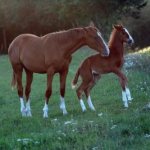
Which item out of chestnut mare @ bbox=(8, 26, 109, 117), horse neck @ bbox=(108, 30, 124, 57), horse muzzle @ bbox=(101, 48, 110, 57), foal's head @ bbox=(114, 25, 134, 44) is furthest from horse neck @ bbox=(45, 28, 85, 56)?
foal's head @ bbox=(114, 25, 134, 44)

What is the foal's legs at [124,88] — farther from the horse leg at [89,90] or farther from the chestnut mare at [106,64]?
the horse leg at [89,90]

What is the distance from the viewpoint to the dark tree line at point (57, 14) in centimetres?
4934

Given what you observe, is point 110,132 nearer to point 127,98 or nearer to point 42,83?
point 127,98

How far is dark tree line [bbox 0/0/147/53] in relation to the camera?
49.3m

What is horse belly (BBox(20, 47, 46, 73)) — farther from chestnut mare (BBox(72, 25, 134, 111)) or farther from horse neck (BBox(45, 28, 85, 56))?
chestnut mare (BBox(72, 25, 134, 111))

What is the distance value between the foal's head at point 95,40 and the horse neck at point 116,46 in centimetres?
72

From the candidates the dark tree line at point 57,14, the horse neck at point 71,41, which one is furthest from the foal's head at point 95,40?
the dark tree line at point 57,14

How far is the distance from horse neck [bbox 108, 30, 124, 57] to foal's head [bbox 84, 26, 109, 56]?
2.35 ft

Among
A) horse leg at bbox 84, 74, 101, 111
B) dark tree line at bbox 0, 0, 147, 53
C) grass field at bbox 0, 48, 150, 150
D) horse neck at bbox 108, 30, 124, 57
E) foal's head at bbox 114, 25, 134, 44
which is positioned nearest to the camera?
grass field at bbox 0, 48, 150, 150

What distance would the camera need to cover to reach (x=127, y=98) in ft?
42.3

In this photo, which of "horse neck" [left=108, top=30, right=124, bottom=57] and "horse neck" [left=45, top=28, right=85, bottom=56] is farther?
"horse neck" [left=108, top=30, right=124, bottom=57]

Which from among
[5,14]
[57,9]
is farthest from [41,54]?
[5,14]

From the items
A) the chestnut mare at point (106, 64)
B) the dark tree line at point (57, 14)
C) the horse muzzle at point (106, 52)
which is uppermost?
the horse muzzle at point (106, 52)

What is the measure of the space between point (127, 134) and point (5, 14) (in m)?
53.3
